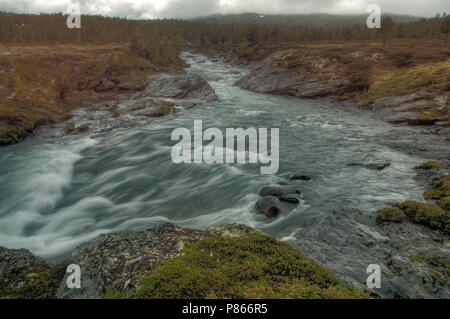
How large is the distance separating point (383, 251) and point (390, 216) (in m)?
2.23

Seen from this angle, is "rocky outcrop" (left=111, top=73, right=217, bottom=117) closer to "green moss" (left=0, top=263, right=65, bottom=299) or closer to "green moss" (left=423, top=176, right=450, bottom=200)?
"green moss" (left=0, top=263, right=65, bottom=299)

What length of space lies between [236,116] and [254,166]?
14.3m

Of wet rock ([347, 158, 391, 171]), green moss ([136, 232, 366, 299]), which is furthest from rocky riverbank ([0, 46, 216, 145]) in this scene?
green moss ([136, 232, 366, 299])

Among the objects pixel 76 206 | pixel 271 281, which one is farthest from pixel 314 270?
pixel 76 206

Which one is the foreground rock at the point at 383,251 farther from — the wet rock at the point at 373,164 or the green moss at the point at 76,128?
the green moss at the point at 76,128

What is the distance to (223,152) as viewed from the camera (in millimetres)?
21281

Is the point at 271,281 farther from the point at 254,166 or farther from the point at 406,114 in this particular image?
the point at 406,114

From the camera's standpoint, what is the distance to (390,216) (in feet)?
33.6

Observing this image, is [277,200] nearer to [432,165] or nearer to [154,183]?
[154,183]

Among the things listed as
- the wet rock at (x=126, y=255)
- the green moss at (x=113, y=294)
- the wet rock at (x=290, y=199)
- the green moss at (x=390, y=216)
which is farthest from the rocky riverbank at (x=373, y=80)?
the green moss at (x=113, y=294)

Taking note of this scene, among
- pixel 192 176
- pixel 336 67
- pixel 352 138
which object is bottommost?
pixel 192 176

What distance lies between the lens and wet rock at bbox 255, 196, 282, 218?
39.9ft

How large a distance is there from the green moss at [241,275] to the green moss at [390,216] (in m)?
5.16

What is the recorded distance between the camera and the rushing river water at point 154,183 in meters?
12.5
